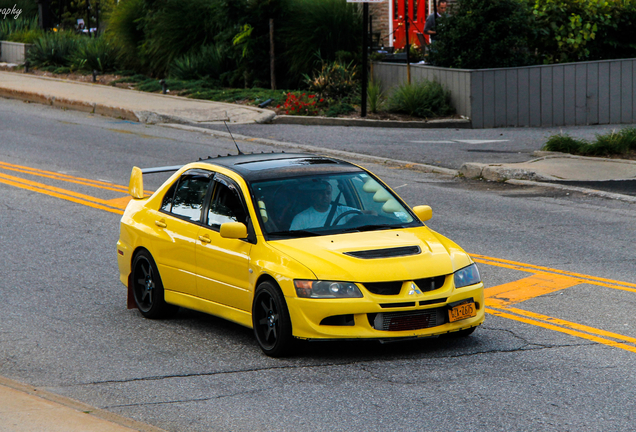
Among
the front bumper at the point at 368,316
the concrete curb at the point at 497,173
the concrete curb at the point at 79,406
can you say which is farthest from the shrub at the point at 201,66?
the concrete curb at the point at 79,406

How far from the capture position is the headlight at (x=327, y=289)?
649cm

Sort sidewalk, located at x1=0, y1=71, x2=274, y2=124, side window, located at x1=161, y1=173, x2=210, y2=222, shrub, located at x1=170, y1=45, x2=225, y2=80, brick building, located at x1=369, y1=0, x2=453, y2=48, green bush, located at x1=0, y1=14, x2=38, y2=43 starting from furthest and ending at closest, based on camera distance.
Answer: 1. green bush, located at x1=0, y1=14, x2=38, y2=43
2. brick building, located at x1=369, y1=0, x2=453, y2=48
3. shrub, located at x1=170, y1=45, x2=225, y2=80
4. sidewalk, located at x1=0, y1=71, x2=274, y2=124
5. side window, located at x1=161, y1=173, x2=210, y2=222

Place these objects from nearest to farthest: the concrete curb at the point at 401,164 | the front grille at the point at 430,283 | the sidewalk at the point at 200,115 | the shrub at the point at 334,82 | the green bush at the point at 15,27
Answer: the front grille at the point at 430,283
the concrete curb at the point at 401,164
the sidewalk at the point at 200,115
the shrub at the point at 334,82
the green bush at the point at 15,27

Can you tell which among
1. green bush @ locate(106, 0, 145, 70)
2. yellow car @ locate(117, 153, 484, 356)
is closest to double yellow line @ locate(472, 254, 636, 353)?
yellow car @ locate(117, 153, 484, 356)

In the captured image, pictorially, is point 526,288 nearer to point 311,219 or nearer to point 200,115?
point 311,219

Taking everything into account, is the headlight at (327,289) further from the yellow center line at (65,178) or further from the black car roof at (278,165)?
the yellow center line at (65,178)

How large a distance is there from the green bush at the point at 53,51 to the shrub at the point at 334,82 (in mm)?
11269

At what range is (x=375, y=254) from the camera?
6707mm

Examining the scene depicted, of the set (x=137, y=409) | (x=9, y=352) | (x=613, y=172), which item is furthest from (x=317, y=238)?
(x=613, y=172)

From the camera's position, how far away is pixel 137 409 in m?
5.88

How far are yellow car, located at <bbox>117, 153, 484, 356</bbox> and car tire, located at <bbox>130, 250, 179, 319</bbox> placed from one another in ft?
0.04

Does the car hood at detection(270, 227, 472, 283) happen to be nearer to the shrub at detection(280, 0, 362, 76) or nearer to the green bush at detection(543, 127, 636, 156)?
the green bush at detection(543, 127, 636, 156)

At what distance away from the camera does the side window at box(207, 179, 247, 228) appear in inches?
291

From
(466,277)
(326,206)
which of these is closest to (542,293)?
(466,277)
